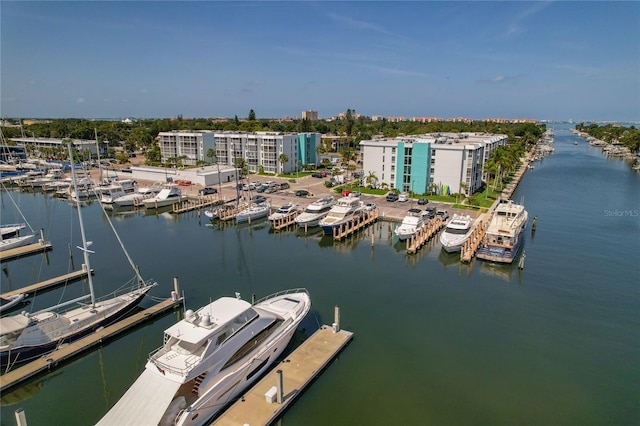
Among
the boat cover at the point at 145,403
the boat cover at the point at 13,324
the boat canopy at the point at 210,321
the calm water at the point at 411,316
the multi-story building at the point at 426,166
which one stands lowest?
the calm water at the point at 411,316

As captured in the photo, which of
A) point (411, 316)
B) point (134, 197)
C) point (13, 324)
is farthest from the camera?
point (134, 197)

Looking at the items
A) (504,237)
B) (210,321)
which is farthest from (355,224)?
(210,321)

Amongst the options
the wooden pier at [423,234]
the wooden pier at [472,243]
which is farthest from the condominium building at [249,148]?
the wooden pier at [472,243]

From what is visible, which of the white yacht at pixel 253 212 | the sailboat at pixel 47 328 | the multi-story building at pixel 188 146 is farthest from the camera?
the multi-story building at pixel 188 146

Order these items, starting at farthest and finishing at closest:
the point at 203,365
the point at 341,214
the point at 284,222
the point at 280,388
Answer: the point at 284,222, the point at 341,214, the point at 280,388, the point at 203,365

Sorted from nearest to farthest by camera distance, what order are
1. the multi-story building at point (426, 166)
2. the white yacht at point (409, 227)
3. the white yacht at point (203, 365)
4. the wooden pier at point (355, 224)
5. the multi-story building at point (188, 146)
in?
the white yacht at point (203, 365) → the white yacht at point (409, 227) → the wooden pier at point (355, 224) → the multi-story building at point (426, 166) → the multi-story building at point (188, 146)

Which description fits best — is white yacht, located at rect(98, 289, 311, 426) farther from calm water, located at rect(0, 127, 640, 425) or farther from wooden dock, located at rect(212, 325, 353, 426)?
calm water, located at rect(0, 127, 640, 425)

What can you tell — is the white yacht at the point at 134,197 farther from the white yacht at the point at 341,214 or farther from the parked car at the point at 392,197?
the parked car at the point at 392,197

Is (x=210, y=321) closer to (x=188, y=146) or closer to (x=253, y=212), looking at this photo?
(x=253, y=212)
